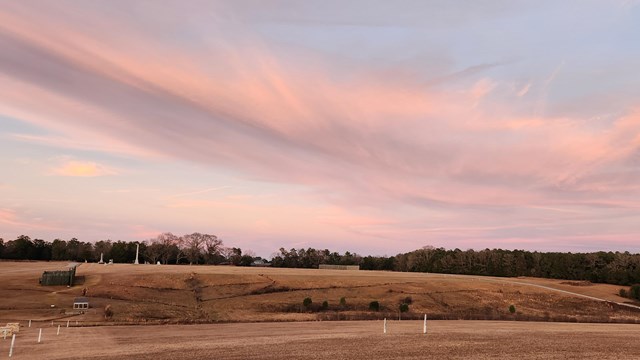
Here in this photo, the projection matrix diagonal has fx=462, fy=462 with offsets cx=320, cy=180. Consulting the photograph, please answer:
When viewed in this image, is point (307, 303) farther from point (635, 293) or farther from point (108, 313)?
point (635, 293)

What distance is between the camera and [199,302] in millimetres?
75938

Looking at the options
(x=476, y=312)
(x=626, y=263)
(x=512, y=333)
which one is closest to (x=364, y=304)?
(x=476, y=312)

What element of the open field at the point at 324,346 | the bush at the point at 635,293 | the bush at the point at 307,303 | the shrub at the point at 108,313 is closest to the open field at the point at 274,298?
the shrub at the point at 108,313

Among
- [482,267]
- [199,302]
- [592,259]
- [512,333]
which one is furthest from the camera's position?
[482,267]

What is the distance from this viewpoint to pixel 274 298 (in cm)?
8150

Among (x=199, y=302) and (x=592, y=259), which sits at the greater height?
(x=592, y=259)

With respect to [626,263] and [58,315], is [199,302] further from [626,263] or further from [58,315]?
[626,263]

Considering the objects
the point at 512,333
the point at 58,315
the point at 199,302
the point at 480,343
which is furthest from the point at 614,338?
the point at 58,315

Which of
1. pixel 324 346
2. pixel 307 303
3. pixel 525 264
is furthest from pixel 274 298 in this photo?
pixel 525 264

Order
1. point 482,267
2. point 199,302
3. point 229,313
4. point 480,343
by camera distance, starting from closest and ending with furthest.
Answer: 1. point 480,343
2. point 229,313
3. point 199,302
4. point 482,267

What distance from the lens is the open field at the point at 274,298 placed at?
65.1 m

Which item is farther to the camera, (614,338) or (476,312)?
(476,312)

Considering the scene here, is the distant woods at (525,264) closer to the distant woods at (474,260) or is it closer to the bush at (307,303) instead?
the distant woods at (474,260)

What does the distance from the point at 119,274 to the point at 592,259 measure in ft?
432
